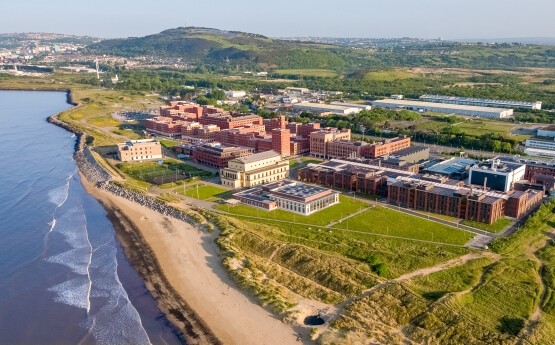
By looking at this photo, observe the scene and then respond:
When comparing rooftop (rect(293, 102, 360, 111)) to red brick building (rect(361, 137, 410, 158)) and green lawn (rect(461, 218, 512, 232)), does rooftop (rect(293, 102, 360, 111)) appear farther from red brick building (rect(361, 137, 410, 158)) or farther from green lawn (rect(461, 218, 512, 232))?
green lawn (rect(461, 218, 512, 232))

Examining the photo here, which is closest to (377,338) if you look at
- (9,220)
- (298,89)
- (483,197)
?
(483,197)

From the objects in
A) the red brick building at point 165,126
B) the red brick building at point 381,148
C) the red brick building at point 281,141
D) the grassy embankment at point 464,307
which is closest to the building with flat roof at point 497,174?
the red brick building at point 381,148

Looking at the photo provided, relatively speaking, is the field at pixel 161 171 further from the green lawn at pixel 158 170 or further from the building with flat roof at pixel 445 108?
the building with flat roof at pixel 445 108

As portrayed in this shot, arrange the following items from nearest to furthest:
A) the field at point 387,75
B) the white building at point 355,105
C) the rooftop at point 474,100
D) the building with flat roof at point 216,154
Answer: the building with flat roof at point 216,154
the rooftop at point 474,100
the white building at point 355,105
the field at point 387,75

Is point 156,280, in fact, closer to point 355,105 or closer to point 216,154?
point 216,154

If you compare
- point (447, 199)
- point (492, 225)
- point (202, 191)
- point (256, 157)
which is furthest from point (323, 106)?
point (492, 225)

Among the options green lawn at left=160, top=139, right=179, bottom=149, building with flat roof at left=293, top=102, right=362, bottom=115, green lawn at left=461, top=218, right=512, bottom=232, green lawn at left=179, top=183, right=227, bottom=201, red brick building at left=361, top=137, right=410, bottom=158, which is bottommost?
green lawn at left=461, top=218, right=512, bottom=232

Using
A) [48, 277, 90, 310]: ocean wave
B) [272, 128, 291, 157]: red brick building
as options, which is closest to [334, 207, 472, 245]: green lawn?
[48, 277, 90, 310]: ocean wave
